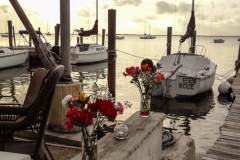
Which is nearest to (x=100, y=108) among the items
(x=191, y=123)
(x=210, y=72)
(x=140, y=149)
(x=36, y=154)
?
(x=140, y=149)

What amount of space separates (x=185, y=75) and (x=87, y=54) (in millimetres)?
15292

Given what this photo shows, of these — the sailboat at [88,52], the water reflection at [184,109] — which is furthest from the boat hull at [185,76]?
the sailboat at [88,52]

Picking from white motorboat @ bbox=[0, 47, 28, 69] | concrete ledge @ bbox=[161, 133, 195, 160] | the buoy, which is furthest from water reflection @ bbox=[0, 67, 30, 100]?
concrete ledge @ bbox=[161, 133, 195, 160]

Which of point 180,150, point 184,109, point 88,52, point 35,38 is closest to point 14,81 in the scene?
point 88,52

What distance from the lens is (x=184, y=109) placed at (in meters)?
13.1

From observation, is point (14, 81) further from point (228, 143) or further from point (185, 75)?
point (228, 143)

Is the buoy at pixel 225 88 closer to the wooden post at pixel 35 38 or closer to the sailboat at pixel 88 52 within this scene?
the wooden post at pixel 35 38

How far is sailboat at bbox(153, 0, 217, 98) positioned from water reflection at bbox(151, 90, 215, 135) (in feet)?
1.39

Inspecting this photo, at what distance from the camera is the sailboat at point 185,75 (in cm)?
1422

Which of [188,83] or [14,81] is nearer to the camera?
[188,83]

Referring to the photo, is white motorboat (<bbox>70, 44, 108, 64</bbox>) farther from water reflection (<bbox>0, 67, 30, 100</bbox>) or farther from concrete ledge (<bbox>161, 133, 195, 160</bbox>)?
concrete ledge (<bbox>161, 133, 195, 160</bbox>)

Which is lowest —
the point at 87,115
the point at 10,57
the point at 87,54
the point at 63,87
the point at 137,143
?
the point at 10,57

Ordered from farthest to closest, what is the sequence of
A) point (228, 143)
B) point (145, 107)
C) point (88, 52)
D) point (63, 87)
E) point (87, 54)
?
point (88, 52)
point (87, 54)
point (228, 143)
point (63, 87)
point (145, 107)

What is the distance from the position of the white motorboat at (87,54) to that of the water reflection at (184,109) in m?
14.0
